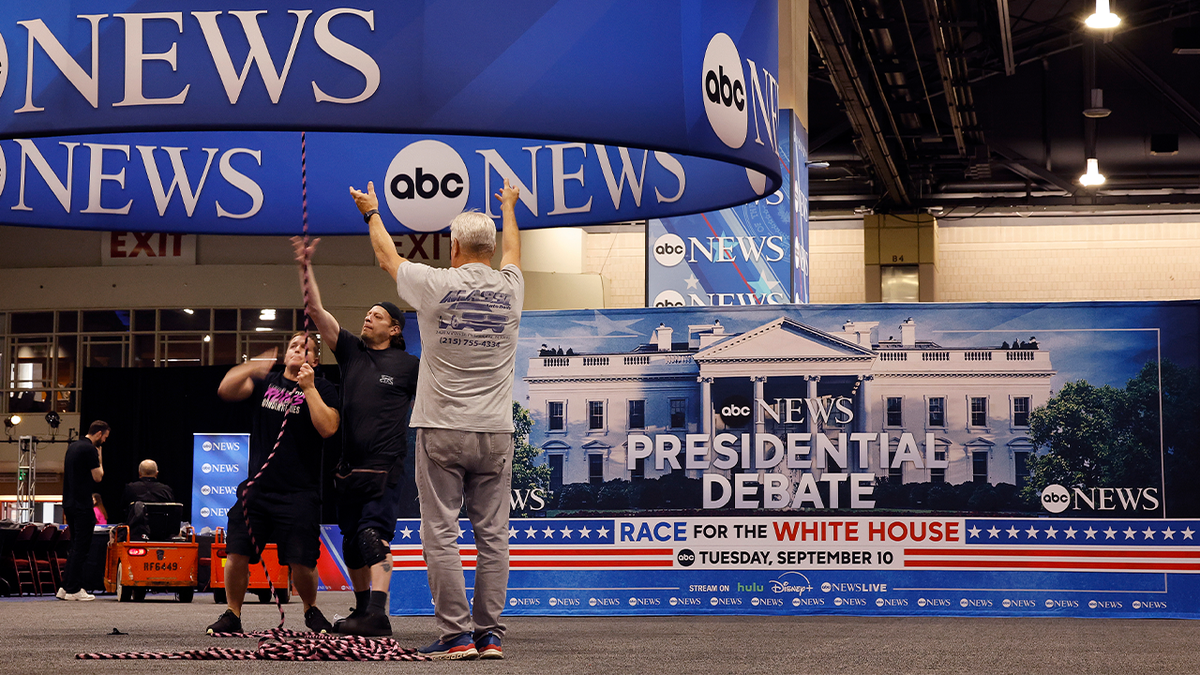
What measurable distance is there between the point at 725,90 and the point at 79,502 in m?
9.23

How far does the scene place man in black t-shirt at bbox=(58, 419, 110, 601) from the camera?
11.6 m

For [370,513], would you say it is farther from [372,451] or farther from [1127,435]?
[1127,435]

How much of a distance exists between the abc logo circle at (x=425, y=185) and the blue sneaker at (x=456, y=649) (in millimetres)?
1499

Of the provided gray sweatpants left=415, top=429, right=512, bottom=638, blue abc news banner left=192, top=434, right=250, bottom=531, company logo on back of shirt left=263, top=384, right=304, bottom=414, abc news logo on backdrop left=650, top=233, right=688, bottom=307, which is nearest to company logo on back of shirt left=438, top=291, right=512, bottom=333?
gray sweatpants left=415, top=429, right=512, bottom=638

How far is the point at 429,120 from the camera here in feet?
11.0

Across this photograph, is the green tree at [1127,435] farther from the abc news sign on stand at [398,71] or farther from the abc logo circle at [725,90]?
the abc logo circle at [725,90]

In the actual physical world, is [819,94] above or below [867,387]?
above

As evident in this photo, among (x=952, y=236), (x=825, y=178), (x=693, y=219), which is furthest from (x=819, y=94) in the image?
(x=693, y=219)

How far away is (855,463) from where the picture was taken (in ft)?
25.8

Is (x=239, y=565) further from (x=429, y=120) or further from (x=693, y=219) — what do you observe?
(x=693, y=219)

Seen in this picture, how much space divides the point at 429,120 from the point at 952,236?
2428cm

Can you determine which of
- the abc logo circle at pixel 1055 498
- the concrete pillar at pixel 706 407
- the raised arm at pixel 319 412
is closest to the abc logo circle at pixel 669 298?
the concrete pillar at pixel 706 407

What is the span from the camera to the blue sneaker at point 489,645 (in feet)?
15.5

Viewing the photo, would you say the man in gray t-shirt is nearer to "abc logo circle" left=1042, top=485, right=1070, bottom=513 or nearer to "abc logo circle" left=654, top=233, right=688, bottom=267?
"abc logo circle" left=1042, top=485, right=1070, bottom=513
